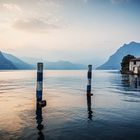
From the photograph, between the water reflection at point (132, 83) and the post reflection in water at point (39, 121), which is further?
the water reflection at point (132, 83)

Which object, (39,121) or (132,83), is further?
(132,83)

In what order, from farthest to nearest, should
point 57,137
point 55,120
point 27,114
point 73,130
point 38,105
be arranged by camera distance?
point 38,105 < point 27,114 < point 55,120 < point 73,130 < point 57,137

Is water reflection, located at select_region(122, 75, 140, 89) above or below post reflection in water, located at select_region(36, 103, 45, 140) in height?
above

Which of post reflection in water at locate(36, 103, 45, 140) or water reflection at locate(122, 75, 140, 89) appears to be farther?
water reflection at locate(122, 75, 140, 89)

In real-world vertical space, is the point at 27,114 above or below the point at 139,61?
below

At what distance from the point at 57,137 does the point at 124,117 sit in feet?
20.5

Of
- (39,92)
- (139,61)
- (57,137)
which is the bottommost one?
(57,137)

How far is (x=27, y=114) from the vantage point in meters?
17.6

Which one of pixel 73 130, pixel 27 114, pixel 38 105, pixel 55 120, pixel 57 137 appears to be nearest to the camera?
pixel 57 137

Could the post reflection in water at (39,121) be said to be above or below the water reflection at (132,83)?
below

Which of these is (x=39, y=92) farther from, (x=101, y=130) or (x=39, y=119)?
(x=101, y=130)

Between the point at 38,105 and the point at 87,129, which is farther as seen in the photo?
the point at 38,105

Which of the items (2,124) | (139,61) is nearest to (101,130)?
(2,124)

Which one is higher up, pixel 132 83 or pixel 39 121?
pixel 132 83
